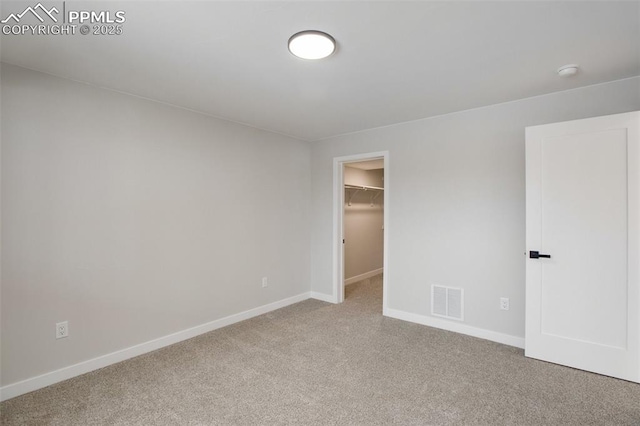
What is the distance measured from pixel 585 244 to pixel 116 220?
3903 mm

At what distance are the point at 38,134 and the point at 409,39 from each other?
271 cm

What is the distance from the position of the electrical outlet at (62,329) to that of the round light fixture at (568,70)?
4.26m

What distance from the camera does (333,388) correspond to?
91.6 inches

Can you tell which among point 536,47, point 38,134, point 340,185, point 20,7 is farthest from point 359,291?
point 20,7

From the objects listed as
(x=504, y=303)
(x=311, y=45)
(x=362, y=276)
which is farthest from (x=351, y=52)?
(x=362, y=276)

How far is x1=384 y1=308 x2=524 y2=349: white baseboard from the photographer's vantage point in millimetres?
3066

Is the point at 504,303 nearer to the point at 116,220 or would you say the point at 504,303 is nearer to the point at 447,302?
the point at 447,302

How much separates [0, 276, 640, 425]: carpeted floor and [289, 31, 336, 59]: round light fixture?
2327 mm

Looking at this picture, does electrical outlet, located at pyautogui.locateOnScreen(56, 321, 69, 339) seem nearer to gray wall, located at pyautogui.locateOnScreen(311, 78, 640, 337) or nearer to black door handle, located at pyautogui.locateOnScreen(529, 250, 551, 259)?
gray wall, located at pyautogui.locateOnScreen(311, 78, 640, 337)

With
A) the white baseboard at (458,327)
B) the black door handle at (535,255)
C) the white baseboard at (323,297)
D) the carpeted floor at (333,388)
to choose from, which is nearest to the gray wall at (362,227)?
the white baseboard at (323,297)

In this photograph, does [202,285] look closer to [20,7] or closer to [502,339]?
[20,7]

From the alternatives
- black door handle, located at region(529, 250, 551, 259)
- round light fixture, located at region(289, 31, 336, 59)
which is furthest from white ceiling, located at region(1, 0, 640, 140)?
black door handle, located at region(529, 250, 551, 259)

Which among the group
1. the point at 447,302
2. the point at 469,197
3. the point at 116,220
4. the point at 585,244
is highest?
the point at 469,197

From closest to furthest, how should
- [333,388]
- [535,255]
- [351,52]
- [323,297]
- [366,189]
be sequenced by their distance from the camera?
[351,52] < [333,388] < [535,255] < [323,297] < [366,189]
